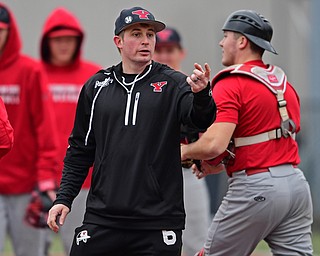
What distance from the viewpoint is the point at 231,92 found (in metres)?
6.62

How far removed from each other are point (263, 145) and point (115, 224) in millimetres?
1185

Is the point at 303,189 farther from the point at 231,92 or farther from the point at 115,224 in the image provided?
the point at 115,224

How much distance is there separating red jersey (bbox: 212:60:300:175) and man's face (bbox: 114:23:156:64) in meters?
0.64

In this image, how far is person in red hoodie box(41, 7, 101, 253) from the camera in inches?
360

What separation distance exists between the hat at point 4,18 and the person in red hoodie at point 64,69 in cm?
86

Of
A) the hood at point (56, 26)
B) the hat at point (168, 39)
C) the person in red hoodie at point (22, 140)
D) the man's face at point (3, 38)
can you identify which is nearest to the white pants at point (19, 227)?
the person in red hoodie at point (22, 140)

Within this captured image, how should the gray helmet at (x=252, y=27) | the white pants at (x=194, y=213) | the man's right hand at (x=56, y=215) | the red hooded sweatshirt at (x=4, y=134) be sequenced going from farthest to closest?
the white pants at (x=194, y=213)
the gray helmet at (x=252, y=27)
the man's right hand at (x=56, y=215)
the red hooded sweatshirt at (x=4, y=134)

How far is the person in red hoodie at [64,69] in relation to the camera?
9133 millimetres

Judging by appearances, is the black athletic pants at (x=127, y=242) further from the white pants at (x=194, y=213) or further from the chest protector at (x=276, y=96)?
the white pants at (x=194, y=213)

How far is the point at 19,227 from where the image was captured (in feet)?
27.9

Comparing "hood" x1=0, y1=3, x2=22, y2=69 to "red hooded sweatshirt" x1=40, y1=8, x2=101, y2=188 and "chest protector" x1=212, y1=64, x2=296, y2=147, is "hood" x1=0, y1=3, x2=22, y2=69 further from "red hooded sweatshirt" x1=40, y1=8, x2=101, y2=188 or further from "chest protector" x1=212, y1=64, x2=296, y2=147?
"chest protector" x1=212, y1=64, x2=296, y2=147

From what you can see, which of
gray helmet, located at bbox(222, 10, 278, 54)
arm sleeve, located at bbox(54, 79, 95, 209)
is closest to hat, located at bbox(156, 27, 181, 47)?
gray helmet, located at bbox(222, 10, 278, 54)

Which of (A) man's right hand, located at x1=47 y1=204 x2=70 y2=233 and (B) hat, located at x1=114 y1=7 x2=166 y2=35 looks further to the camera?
(A) man's right hand, located at x1=47 y1=204 x2=70 y2=233

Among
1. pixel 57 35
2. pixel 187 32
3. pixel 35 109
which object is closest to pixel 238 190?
pixel 35 109
